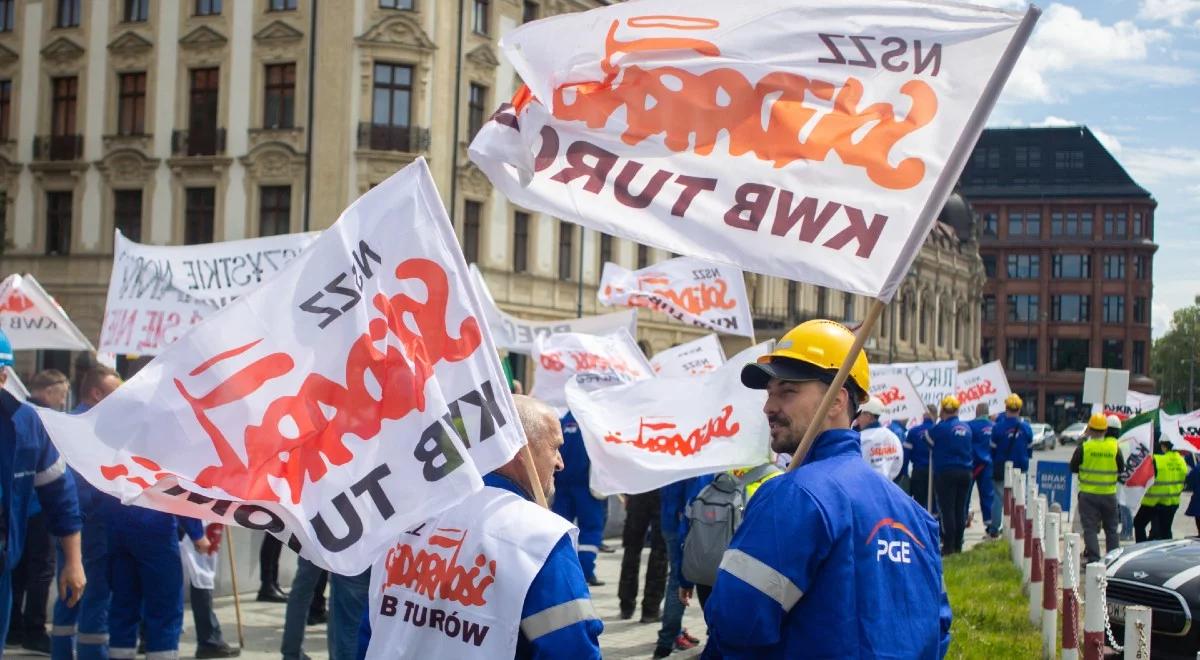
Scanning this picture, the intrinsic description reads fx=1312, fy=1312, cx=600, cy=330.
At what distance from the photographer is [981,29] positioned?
4129 millimetres

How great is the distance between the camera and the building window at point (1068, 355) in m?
111

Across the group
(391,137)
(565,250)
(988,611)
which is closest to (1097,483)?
(988,611)

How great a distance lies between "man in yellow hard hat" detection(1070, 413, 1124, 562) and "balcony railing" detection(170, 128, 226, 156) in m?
30.0

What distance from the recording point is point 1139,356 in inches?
4402

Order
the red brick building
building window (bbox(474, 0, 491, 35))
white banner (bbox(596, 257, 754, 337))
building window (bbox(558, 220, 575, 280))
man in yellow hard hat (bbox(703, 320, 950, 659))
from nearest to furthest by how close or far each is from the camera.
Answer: man in yellow hard hat (bbox(703, 320, 950, 659)), white banner (bbox(596, 257, 754, 337)), building window (bbox(474, 0, 491, 35)), building window (bbox(558, 220, 575, 280)), the red brick building

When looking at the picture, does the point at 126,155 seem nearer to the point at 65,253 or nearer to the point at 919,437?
the point at 65,253

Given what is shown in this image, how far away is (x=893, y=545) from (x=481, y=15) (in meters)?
38.8

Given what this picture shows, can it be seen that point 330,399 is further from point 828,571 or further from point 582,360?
point 582,360

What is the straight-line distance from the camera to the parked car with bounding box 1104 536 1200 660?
905cm

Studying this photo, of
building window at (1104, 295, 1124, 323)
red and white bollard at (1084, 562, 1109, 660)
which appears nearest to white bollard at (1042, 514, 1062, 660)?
red and white bollard at (1084, 562, 1109, 660)

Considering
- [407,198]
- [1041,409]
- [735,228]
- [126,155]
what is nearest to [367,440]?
[407,198]

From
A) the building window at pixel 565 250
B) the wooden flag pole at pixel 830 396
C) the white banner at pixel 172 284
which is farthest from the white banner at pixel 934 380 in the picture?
the building window at pixel 565 250

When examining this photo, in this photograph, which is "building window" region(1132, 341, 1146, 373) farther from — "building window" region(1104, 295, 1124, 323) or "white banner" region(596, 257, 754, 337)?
"white banner" region(596, 257, 754, 337)

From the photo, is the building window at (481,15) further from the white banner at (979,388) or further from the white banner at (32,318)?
the white banner at (32,318)
